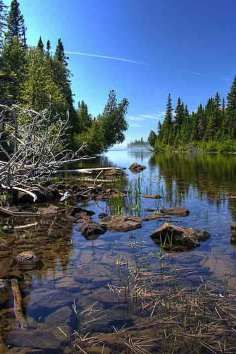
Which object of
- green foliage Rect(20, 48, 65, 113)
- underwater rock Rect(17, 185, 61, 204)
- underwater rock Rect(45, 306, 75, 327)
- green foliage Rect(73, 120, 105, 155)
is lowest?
underwater rock Rect(45, 306, 75, 327)

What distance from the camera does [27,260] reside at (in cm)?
895

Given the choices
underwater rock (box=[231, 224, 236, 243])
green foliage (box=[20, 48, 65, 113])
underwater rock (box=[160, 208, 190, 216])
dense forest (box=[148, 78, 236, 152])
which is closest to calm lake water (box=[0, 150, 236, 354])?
underwater rock (box=[231, 224, 236, 243])

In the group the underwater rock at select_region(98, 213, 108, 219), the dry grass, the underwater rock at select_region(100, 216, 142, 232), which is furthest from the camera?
the underwater rock at select_region(98, 213, 108, 219)

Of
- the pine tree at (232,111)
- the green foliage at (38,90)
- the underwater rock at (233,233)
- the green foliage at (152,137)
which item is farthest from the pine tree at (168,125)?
the underwater rock at (233,233)

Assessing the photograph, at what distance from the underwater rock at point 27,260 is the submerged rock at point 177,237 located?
320 cm

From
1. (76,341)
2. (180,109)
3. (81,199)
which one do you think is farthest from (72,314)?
(180,109)

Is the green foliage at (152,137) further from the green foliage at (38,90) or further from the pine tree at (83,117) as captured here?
the green foliage at (38,90)

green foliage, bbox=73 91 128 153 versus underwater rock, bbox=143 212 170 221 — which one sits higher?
green foliage, bbox=73 91 128 153

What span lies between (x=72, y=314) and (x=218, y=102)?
110 m

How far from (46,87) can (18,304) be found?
1539 inches

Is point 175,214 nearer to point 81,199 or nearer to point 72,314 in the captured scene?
point 81,199

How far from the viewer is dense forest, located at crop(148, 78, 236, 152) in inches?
3839

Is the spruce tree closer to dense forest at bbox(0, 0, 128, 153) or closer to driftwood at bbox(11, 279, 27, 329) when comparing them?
dense forest at bbox(0, 0, 128, 153)

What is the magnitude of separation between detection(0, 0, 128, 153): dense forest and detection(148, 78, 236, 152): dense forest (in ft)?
91.8
